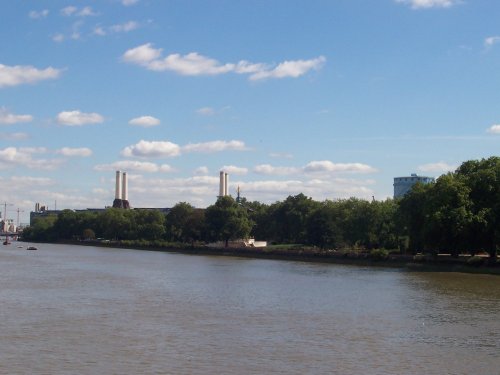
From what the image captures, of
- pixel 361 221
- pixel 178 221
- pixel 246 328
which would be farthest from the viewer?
pixel 178 221

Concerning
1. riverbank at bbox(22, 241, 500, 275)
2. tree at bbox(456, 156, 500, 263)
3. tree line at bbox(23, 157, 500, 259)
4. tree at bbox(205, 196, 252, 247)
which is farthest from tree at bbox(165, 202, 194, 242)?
tree at bbox(456, 156, 500, 263)

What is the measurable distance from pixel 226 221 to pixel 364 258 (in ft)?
170

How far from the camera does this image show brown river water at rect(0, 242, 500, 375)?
24.2 metres

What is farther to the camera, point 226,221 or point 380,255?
point 226,221

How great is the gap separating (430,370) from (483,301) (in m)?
22.5

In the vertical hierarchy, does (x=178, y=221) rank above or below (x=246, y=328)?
above

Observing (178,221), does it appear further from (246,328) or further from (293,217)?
(246,328)

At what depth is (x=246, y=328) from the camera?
3178 cm

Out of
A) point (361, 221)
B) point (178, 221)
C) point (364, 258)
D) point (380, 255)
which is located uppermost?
point (178, 221)

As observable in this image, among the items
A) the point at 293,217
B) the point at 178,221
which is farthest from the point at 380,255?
the point at 178,221

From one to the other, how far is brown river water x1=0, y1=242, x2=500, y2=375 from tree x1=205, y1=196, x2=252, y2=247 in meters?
82.9

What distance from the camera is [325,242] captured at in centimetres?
12144

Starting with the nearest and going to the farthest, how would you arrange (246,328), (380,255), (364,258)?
(246,328), (380,255), (364,258)

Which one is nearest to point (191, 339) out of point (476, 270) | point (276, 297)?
point (276, 297)
